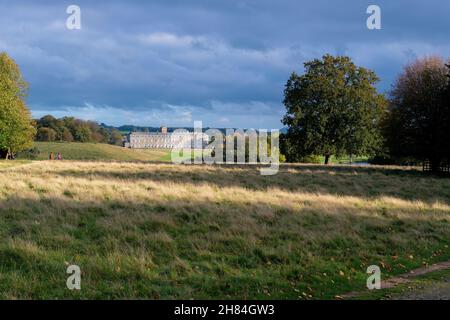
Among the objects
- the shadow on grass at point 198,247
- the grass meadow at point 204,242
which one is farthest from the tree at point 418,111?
the shadow on grass at point 198,247

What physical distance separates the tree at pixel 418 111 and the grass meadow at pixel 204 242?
23941 millimetres

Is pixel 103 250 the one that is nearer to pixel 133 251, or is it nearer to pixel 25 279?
pixel 133 251

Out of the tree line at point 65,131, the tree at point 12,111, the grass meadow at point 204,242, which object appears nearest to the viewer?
the grass meadow at point 204,242

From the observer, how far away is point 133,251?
10.5 meters

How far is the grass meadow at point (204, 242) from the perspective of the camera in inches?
330

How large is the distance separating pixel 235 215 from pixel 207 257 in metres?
5.12

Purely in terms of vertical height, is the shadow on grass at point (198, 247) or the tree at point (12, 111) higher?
the tree at point (12, 111)

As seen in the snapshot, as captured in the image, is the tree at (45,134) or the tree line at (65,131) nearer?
the tree at (45,134)

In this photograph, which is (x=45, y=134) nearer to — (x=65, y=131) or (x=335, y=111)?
(x=65, y=131)

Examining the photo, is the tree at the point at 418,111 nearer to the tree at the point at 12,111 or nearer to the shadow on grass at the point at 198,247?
the shadow on grass at the point at 198,247

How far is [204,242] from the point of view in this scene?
461 inches

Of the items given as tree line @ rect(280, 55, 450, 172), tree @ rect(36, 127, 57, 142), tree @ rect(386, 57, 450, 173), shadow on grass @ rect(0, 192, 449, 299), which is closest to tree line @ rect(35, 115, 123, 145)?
tree @ rect(36, 127, 57, 142)

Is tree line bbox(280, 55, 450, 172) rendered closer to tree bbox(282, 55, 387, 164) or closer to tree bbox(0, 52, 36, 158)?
tree bbox(282, 55, 387, 164)
